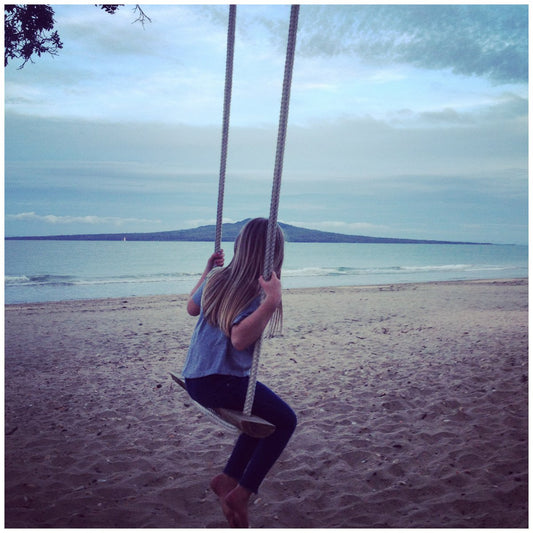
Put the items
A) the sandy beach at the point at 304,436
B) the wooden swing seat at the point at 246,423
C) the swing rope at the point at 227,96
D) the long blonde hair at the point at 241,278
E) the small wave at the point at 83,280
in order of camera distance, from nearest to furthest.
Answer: the wooden swing seat at the point at 246,423 < the long blonde hair at the point at 241,278 < the swing rope at the point at 227,96 < the sandy beach at the point at 304,436 < the small wave at the point at 83,280

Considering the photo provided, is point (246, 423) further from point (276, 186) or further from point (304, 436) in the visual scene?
point (304, 436)

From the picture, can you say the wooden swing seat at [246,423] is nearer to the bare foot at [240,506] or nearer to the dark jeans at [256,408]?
the dark jeans at [256,408]

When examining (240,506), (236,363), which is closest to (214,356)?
(236,363)

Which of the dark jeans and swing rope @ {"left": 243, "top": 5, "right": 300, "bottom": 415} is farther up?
swing rope @ {"left": 243, "top": 5, "right": 300, "bottom": 415}

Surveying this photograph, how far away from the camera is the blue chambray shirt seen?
6.51 feet

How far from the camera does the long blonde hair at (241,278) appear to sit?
1922mm

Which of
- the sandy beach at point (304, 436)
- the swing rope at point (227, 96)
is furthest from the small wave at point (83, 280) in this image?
the swing rope at point (227, 96)

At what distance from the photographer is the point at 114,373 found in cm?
543

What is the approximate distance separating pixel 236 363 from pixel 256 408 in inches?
7.7

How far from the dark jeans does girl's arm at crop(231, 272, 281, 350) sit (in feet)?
0.69

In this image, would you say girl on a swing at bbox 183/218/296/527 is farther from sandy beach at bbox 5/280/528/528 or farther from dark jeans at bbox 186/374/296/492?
sandy beach at bbox 5/280/528/528

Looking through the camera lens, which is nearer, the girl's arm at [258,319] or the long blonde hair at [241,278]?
the girl's arm at [258,319]

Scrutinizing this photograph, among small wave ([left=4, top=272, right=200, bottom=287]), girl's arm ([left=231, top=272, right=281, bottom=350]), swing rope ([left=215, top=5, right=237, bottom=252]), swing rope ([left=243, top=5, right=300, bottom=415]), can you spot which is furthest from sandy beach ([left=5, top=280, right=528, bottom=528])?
small wave ([left=4, top=272, right=200, bottom=287])

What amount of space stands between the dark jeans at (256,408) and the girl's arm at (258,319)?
0.21m
